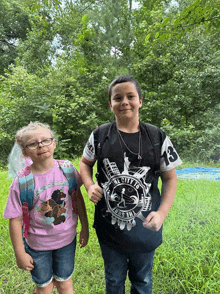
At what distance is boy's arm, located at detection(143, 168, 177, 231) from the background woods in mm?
4945

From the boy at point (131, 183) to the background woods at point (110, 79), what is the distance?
16.2 feet

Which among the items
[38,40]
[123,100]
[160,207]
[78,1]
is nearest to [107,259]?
[160,207]

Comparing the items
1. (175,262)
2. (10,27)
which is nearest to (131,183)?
(175,262)

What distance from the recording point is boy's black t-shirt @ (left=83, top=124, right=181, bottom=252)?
96 cm

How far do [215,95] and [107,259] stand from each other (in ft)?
20.8

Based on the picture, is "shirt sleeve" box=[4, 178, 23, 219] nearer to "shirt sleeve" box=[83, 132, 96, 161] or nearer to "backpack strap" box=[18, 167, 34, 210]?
"backpack strap" box=[18, 167, 34, 210]

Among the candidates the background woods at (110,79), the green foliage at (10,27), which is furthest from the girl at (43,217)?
the green foliage at (10,27)

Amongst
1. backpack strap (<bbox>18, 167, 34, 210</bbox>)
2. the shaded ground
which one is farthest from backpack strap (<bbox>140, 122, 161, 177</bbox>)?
the shaded ground

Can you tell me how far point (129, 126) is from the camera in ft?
3.32

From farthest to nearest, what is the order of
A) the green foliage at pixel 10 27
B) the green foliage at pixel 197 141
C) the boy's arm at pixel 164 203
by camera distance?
the green foliage at pixel 10 27
the green foliage at pixel 197 141
the boy's arm at pixel 164 203

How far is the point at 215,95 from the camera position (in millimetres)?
6336

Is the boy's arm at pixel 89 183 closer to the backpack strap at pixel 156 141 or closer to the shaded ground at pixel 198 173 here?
the backpack strap at pixel 156 141

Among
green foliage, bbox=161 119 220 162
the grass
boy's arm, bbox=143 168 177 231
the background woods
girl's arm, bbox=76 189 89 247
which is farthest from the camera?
the background woods

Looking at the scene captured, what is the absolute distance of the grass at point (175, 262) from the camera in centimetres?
149
